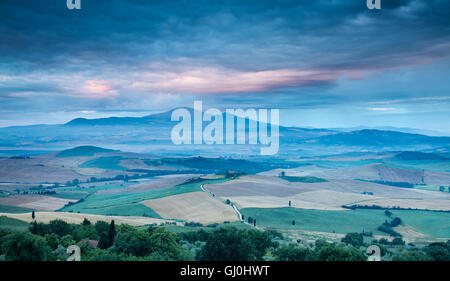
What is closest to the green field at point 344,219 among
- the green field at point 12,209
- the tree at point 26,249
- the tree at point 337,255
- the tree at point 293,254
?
the tree at point 293,254

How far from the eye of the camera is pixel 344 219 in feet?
354

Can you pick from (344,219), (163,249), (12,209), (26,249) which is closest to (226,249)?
(163,249)

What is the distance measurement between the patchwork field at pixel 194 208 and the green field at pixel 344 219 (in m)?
6.97

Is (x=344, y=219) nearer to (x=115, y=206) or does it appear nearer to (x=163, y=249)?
(x=115, y=206)

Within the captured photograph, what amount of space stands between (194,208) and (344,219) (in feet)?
142

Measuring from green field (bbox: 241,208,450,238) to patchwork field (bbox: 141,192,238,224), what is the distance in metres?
6.97

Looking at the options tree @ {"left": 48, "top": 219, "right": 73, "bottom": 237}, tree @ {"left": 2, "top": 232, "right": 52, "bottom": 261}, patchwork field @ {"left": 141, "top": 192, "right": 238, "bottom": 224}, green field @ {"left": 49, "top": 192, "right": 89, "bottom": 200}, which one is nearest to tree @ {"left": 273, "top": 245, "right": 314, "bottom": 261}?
tree @ {"left": 2, "top": 232, "right": 52, "bottom": 261}

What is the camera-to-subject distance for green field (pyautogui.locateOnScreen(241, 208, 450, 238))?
9688 cm

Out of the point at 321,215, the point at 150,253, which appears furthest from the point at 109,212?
the point at 150,253

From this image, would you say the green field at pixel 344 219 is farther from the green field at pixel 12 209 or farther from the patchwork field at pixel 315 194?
the green field at pixel 12 209

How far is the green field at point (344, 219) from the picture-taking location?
318 ft

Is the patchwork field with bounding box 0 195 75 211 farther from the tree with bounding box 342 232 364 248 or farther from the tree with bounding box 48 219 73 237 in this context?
the tree with bounding box 342 232 364 248
